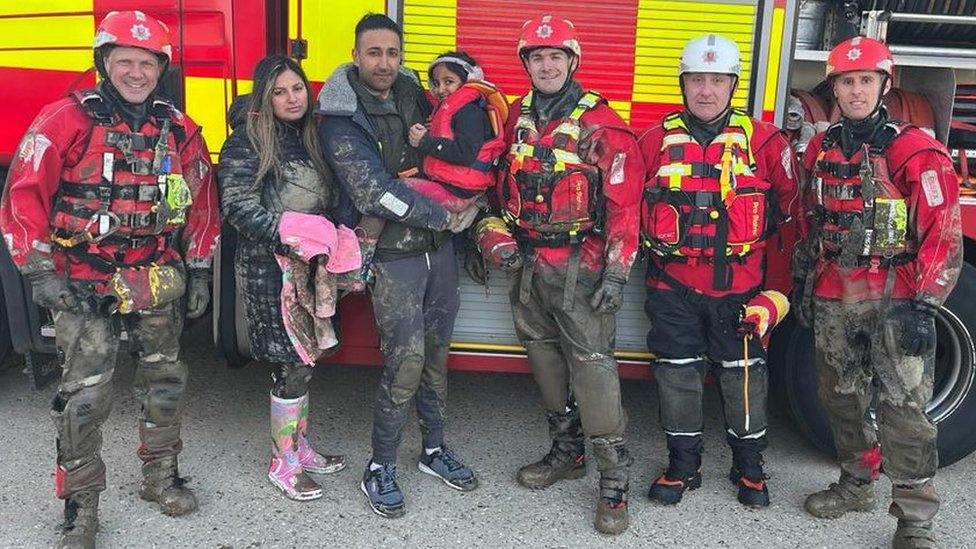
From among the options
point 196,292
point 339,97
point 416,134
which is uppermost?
point 339,97

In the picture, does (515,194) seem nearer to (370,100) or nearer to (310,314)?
(370,100)

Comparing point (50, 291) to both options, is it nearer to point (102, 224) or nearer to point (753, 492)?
point (102, 224)

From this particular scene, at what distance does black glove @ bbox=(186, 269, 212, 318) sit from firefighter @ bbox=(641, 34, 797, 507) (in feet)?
5.42

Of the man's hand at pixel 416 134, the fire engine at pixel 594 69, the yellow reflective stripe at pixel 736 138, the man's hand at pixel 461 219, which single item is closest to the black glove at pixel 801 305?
the fire engine at pixel 594 69

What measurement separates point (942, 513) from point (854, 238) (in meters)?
1.21

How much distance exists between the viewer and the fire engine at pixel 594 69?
3.22 meters

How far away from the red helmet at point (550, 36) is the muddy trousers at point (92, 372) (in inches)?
62.9

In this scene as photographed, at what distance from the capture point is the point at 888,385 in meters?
2.86

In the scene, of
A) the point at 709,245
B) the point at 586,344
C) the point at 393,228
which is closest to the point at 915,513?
the point at 709,245

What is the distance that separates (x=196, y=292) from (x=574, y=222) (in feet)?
4.63

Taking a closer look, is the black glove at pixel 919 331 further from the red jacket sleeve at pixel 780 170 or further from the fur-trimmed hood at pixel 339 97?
the fur-trimmed hood at pixel 339 97

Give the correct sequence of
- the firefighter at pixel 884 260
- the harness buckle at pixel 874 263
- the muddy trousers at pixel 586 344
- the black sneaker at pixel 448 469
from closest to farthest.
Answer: the firefighter at pixel 884 260, the harness buckle at pixel 874 263, the muddy trousers at pixel 586 344, the black sneaker at pixel 448 469

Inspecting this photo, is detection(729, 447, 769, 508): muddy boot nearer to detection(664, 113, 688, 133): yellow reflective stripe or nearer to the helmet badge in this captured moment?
detection(664, 113, 688, 133): yellow reflective stripe

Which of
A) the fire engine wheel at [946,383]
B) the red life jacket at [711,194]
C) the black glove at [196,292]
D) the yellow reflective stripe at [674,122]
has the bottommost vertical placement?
the fire engine wheel at [946,383]
